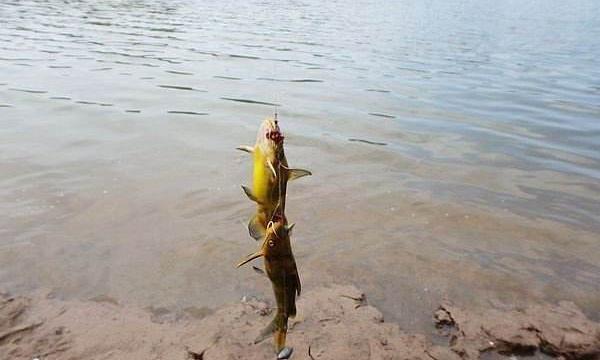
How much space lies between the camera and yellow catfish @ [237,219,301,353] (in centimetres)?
258

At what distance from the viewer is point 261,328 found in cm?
453

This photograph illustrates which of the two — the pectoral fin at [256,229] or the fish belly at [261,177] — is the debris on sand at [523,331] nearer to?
the pectoral fin at [256,229]

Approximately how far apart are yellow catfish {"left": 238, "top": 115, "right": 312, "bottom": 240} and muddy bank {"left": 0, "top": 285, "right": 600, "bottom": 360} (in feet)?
6.58

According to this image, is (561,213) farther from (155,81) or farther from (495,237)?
(155,81)

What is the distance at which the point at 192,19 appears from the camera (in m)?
27.7

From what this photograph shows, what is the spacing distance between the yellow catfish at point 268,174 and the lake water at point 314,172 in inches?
106

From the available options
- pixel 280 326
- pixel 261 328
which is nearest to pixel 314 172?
pixel 261 328

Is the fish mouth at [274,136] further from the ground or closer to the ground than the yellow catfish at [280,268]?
further from the ground

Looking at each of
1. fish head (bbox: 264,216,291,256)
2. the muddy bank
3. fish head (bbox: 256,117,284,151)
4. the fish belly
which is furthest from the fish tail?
fish head (bbox: 256,117,284,151)

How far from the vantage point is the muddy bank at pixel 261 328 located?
4.23 meters

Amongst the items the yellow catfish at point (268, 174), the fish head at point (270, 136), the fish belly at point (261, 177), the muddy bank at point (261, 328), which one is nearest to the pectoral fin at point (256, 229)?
the yellow catfish at point (268, 174)

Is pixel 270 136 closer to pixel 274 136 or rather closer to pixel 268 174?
pixel 274 136

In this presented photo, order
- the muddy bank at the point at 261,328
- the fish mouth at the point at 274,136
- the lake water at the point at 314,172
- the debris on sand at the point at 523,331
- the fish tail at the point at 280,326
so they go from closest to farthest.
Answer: the fish mouth at the point at 274,136 → the fish tail at the point at 280,326 → the muddy bank at the point at 261,328 → the debris on sand at the point at 523,331 → the lake water at the point at 314,172

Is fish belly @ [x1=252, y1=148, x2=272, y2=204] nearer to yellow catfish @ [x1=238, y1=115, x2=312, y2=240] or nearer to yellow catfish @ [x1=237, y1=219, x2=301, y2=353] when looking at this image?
yellow catfish @ [x1=238, y1=115, x2=312, y2=240]
